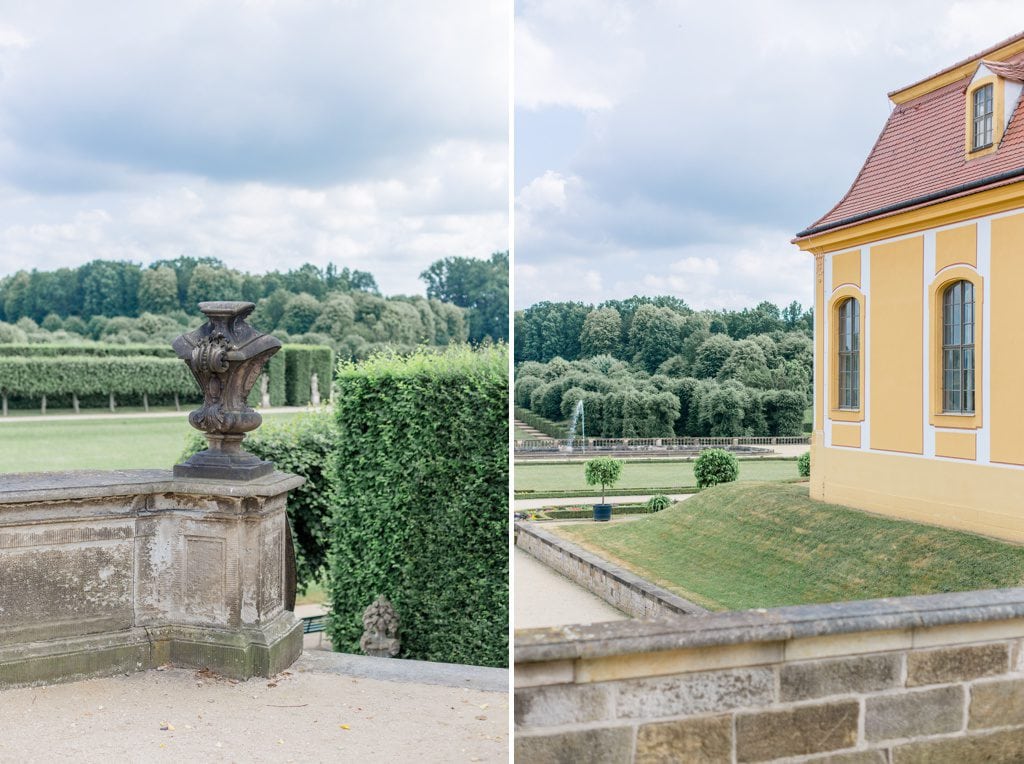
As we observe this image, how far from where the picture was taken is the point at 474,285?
1762 centimetres

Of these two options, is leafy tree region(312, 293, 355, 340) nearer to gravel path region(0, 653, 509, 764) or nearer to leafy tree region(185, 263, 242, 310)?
leafy tree region(185, 263, 242, 310)

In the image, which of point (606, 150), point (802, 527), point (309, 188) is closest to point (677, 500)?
point (802, 527)

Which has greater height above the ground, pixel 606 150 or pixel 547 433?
pixel 606 150

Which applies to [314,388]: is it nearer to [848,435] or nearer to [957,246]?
[848,435]

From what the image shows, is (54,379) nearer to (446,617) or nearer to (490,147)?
(490,147)

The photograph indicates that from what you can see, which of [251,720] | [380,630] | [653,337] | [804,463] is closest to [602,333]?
[653,337]

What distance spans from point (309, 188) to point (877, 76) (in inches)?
1528

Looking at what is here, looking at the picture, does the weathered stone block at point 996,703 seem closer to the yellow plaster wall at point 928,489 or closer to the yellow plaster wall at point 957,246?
the yellow plaster wall at point 928,489

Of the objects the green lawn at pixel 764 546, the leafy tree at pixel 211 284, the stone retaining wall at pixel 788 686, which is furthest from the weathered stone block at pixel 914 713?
the leafy tree at pixel 211 284

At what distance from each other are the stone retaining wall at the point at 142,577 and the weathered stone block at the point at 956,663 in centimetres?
266

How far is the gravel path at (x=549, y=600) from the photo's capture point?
4.79m

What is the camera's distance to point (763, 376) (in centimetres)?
510

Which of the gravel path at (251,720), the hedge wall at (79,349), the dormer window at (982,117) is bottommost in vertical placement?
the gravel path at (251,720)

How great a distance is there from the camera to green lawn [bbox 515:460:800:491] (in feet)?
14.9
